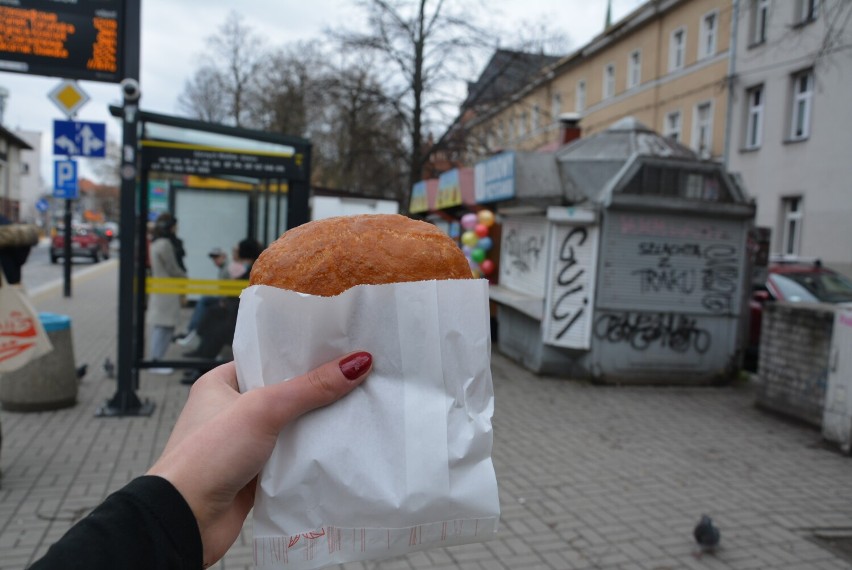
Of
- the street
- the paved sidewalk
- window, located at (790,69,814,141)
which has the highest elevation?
window, located at (790,69,814,141)

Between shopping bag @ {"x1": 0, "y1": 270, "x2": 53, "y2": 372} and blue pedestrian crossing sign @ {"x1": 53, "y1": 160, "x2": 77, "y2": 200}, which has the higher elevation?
blue pedestrian crossing sign @ {"x1": 53, "y1": 160, "x2": 77, "y2": 200}

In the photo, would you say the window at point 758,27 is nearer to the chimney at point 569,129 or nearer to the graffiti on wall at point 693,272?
the chimney at point 569,129

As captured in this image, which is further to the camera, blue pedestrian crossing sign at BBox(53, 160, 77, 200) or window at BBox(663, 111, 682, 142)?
window at BBox(663, 111, 682, 142)

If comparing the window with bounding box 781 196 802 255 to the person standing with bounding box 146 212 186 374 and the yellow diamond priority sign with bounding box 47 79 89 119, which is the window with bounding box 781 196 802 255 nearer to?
the person standing with bounding box 146 212 186 374

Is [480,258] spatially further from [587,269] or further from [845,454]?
[845,454]

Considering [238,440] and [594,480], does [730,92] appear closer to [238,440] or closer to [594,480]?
[594,480]

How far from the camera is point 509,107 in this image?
1928cm

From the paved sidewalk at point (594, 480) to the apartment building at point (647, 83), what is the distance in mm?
12581

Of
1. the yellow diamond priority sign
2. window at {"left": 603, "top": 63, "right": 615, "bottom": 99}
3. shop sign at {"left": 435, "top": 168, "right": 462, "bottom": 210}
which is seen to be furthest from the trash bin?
window at {"left": 603, "top": 63, "right": 615, "bottom": 99}

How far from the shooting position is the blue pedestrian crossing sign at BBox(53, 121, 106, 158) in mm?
10641

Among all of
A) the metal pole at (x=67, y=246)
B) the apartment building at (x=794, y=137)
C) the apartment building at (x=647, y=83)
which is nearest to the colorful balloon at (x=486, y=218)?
the apartment building at (x=647, y=83)

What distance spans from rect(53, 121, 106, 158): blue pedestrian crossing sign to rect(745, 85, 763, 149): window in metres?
20.8

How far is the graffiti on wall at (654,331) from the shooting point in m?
9.05

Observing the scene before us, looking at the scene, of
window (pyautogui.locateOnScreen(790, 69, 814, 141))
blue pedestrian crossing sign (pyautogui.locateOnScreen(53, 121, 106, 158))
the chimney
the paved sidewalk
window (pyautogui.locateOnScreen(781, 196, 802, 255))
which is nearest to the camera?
the paved sidewalk
